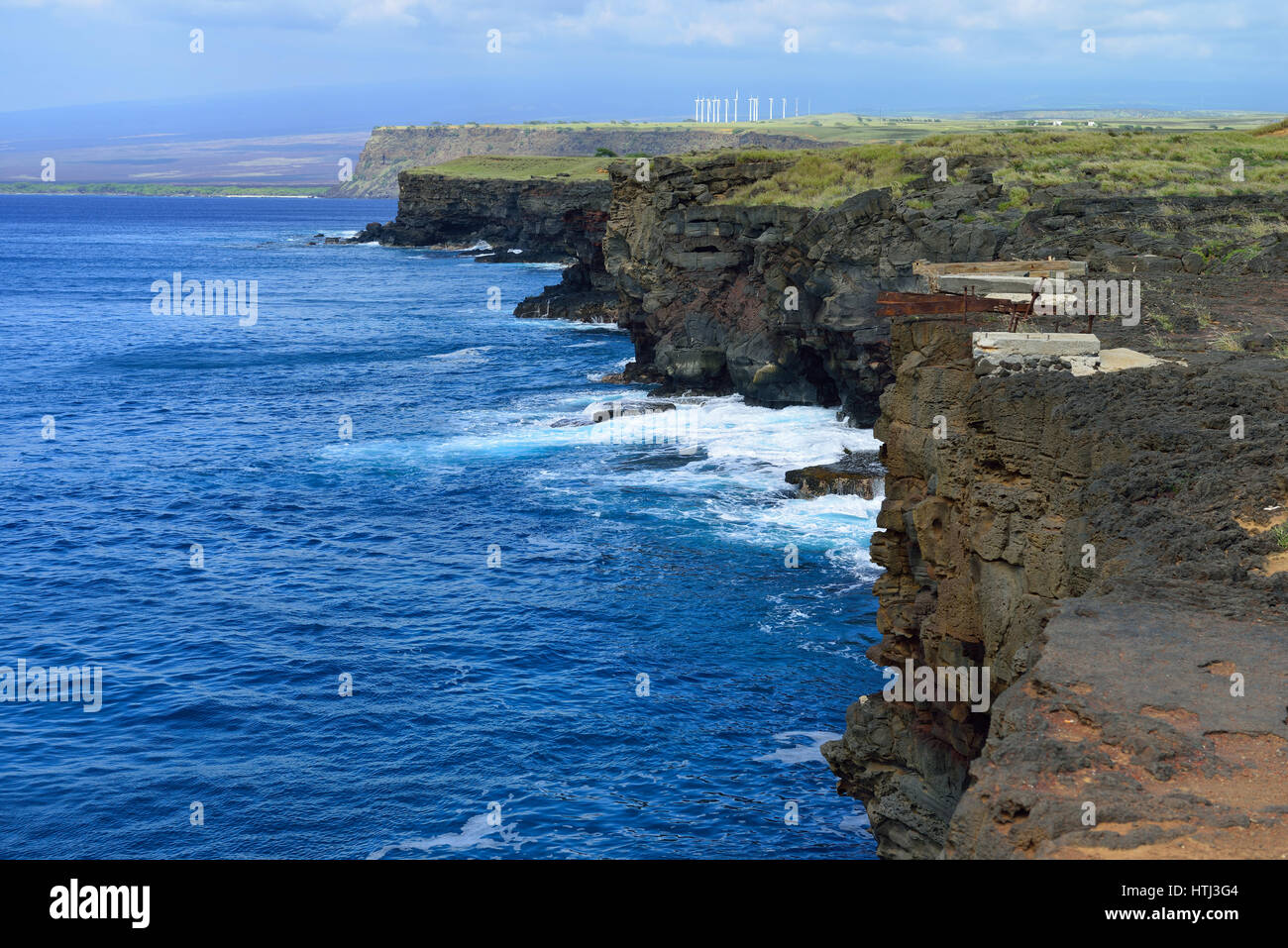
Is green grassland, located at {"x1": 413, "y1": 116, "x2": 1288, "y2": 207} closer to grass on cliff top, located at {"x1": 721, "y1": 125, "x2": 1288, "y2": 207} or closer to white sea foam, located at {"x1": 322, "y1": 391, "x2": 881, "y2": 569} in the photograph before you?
grass on cliff top, located at {"x1": 721, "y1": 125, "x2": 1288, "y2": 207}

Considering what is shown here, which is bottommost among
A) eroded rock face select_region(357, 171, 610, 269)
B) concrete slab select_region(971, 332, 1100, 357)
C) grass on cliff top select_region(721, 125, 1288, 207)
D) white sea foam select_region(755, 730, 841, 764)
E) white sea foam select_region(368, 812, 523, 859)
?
white sea foam select_region(368, 812, 523, 859)

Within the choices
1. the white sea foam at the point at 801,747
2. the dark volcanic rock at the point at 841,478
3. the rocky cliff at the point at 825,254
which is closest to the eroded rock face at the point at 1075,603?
the white sea foam at the point at 801,747

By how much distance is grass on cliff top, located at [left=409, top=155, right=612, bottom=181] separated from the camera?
146 meters

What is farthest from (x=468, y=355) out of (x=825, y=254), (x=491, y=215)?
(x=491, y=215)

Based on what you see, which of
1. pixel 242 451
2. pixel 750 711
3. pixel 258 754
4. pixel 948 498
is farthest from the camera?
pixel 242 451

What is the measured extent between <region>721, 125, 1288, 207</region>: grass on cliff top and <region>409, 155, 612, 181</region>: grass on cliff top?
80.5m

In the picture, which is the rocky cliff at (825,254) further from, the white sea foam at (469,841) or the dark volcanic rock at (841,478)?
the white sea foam at (469,841)

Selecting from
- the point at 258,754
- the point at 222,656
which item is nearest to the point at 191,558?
the point at 222,656

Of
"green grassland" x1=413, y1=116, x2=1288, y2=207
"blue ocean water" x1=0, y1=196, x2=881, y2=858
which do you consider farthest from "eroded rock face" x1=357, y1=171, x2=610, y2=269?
"blue ocean water" x1=0, y1=196, x2=881, y2=858

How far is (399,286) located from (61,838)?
330 feet

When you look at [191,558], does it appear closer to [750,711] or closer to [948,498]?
[750,711]

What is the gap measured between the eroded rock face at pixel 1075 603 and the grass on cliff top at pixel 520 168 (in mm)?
124003

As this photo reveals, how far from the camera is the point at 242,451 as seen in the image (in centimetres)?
5066
